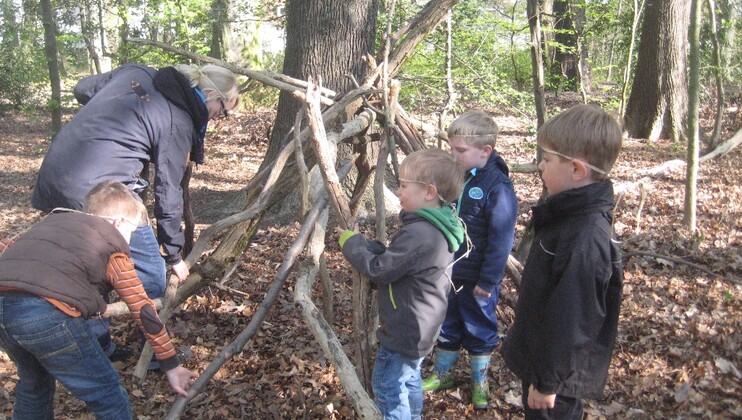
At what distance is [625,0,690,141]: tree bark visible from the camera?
10312 millimetres

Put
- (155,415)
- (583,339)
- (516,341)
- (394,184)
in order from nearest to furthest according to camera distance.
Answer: (583,339) < (516,341) < (155,415) < (394,184)

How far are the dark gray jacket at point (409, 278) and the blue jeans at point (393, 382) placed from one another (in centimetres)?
9

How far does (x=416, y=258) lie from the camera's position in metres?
2.45

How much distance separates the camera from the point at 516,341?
2.38 metres

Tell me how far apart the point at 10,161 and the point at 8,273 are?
11004mm

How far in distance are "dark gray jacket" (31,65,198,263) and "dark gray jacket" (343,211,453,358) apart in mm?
1247

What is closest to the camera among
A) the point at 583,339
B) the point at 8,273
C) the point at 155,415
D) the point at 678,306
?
the point at 583,339

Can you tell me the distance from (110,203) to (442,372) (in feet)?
7.29

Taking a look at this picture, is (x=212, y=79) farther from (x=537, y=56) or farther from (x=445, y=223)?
(x=537, y=56)

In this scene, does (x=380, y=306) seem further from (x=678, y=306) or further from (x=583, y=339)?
(x=678, y=306)

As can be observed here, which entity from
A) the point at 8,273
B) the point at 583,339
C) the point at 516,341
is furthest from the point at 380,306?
the point at 8,273

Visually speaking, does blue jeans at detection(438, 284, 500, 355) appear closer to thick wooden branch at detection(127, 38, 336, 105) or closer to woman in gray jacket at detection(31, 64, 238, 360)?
thick wooden branch at detection(127, 38, 336, 105)

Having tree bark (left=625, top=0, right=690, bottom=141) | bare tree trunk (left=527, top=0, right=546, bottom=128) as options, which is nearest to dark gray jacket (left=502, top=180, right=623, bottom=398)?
bare tree trunk (left=527, top=0, right=546, bottom=128)

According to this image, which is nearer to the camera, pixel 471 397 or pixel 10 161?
pixel 471 397
